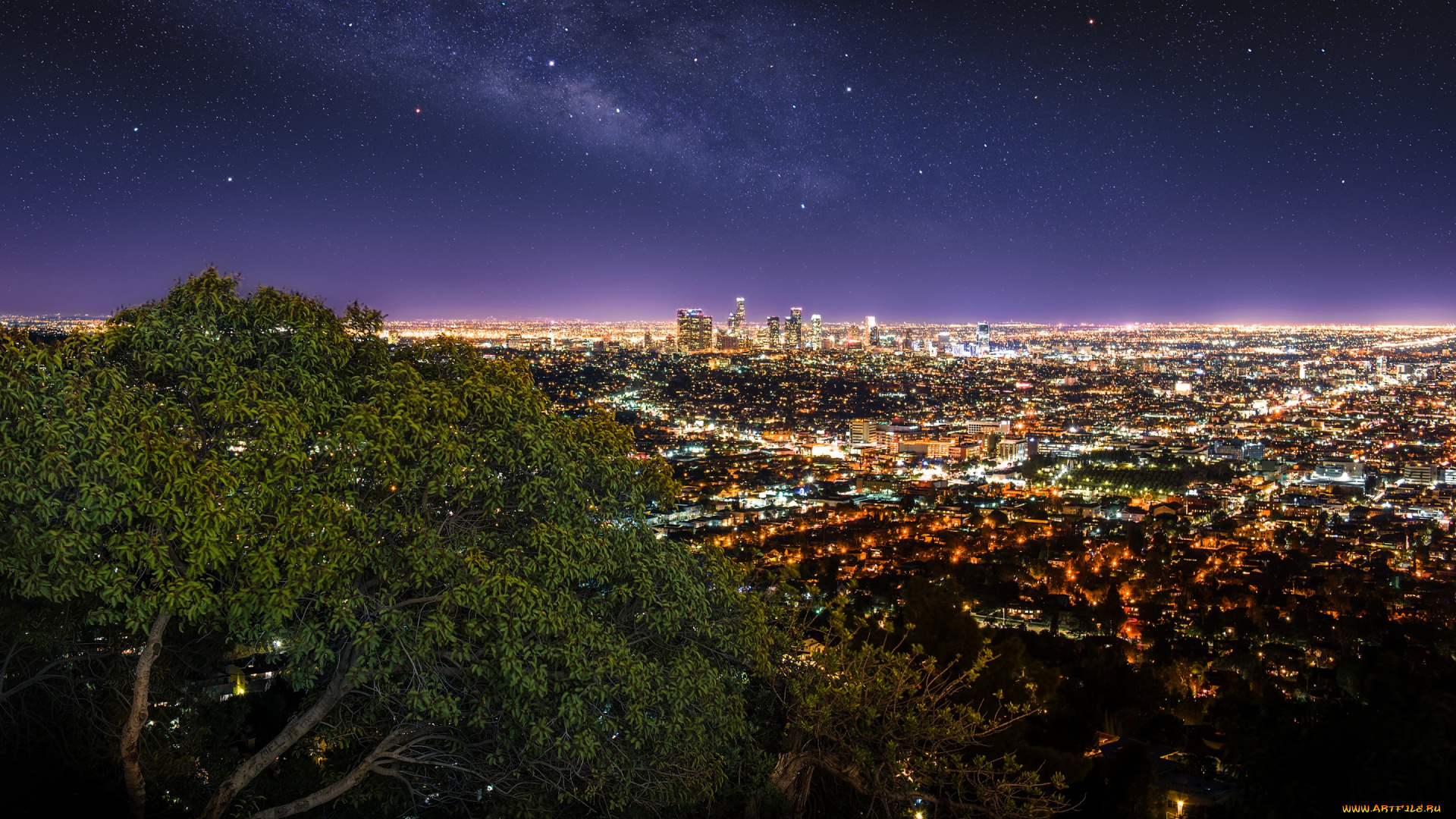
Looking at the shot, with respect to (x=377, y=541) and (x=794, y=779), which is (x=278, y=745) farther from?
(x=794, y=779)

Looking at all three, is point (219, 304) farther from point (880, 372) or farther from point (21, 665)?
point (880, 372)

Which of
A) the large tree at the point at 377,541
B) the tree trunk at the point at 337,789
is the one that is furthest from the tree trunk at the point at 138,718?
the tree trunk at the point at 337,789

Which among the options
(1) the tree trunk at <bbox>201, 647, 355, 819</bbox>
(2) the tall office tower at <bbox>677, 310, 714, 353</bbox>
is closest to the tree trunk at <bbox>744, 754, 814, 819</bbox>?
(1) the tree trunk at <bbox>201, 647, 355, 819</bbox>

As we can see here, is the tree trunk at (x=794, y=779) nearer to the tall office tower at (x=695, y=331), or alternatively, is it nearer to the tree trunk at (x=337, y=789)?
the tree trunk at (x=337, y=789)

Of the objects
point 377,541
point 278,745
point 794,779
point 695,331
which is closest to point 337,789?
point 278,745

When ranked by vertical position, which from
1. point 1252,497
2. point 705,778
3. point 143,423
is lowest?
point 1252,497

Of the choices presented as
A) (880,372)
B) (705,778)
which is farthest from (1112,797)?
(880,372)
